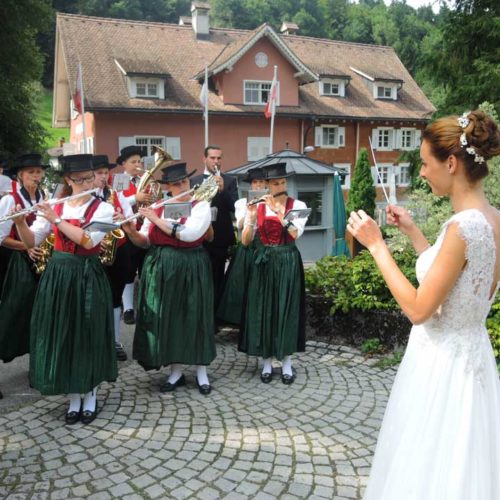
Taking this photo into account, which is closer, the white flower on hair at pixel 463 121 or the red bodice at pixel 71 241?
the white flower on hair at pixel 463 121

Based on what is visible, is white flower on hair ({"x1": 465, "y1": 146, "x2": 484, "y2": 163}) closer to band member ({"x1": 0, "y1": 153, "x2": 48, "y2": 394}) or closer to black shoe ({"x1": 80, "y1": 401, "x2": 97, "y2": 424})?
black shoe ({"x1": 80, "y1": 401, "x2": 97, "y2": 424})

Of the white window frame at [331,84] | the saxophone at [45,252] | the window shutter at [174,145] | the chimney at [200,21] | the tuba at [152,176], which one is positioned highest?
the chimney at [200,21]

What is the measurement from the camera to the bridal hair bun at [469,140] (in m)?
2.15

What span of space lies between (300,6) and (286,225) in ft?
231

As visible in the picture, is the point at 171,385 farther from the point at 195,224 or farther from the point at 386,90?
the point at 386,90

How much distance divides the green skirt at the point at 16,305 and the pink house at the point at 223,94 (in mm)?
20247

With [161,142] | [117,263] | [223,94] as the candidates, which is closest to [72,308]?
[117,263]

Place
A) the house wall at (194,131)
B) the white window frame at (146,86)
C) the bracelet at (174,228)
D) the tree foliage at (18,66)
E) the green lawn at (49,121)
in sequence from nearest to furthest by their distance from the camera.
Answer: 1. the bracelet at (174,228)
2. the tree foliage at (18,66)
3. the house wall at (194,131)
4. the white window frame at (146,86)
5. the green lawn at (49,121)

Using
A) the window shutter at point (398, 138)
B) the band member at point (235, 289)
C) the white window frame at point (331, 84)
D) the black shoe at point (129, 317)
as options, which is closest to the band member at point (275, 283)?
the band member at point (235, 289)

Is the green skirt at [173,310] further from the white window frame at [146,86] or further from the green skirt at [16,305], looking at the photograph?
the white window frame at [146,86]

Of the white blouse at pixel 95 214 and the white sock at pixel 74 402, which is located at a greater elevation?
the white blouse at pixel 95 214

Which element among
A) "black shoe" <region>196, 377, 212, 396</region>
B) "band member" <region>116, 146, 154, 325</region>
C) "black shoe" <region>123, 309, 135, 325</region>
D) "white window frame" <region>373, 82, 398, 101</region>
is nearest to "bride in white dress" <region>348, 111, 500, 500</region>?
"black shoe" <region>196, 377, 212, 396</region>

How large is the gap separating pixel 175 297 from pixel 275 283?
1019 mm

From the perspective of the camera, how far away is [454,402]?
229 cm
